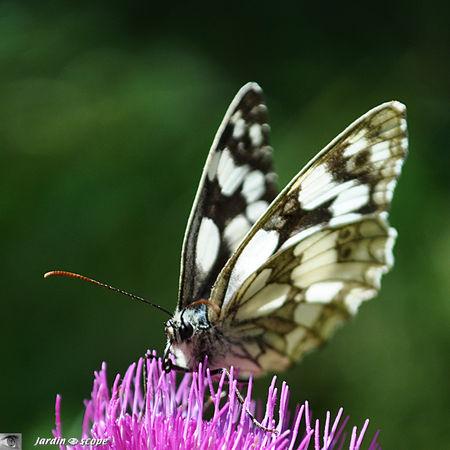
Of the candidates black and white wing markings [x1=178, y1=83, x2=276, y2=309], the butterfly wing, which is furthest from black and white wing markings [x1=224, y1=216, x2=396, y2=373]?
black and white wing markings [x1=178, y1=83, x2=276, y2=309]

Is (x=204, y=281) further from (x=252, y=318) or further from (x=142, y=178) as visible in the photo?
(x=142, y=178)

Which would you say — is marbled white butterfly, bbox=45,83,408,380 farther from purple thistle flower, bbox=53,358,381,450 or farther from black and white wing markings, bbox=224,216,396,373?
purple thistle flower, bbox=53,358,381,450

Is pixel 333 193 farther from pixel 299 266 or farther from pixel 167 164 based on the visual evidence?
pixel 167 164

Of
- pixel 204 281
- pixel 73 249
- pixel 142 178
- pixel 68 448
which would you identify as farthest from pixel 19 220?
pixel 68 448

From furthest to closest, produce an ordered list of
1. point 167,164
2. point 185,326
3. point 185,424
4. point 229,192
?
point 167,164, point 229,192, point 185,326, point 185,424

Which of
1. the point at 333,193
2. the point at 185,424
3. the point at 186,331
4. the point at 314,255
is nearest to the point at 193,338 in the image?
the point at 186,331

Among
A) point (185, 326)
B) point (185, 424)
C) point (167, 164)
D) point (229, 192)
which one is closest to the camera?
point (185, 424)

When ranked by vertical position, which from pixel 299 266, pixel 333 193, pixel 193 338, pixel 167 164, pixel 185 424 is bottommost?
pixel 185 424

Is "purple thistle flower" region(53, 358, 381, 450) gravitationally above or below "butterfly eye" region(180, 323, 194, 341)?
below
